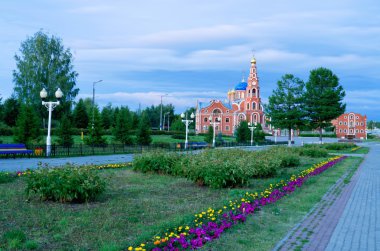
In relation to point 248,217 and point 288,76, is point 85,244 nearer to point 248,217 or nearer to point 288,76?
point 248,217

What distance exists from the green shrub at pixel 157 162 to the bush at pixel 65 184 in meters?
5.48

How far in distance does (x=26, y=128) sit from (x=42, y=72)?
1603 cm

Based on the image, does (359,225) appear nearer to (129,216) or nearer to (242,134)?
(129,216)

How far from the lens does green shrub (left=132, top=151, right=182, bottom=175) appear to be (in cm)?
1414

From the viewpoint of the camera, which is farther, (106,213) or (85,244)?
(106,213)

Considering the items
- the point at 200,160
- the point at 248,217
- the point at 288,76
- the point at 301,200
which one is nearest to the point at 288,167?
the point at 200,160

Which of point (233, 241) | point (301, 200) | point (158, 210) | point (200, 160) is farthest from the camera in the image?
point (200, 160)

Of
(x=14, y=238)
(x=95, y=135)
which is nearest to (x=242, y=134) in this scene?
(x=95, y=135)

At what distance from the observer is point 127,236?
5891mm

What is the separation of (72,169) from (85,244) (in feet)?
11.8

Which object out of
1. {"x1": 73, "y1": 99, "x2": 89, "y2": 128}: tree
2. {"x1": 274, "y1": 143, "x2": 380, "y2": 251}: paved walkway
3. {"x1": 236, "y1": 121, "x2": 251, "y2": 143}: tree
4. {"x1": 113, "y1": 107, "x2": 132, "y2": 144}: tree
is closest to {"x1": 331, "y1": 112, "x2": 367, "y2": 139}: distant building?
{"x1": 236, "y1": 121, "x2": 251, "y2": 143}: tree

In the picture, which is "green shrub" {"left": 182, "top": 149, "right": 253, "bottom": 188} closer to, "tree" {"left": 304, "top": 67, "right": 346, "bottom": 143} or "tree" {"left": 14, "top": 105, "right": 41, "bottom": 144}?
"tree" {"left": 14, "top": 105, "right": 41, "bottom": 144}

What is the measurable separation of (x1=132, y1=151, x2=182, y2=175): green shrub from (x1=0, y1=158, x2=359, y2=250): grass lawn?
116 inches

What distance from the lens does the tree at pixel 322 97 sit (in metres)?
45.9
